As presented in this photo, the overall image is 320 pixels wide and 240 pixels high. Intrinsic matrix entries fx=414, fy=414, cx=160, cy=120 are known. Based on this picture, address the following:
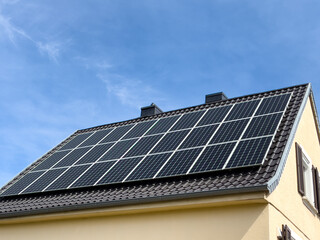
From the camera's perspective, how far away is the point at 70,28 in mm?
13164

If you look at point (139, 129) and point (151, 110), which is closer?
point (139, 129)

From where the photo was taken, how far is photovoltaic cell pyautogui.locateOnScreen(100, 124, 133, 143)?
13573 millimetres

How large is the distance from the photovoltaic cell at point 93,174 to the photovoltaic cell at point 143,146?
24.9 inches

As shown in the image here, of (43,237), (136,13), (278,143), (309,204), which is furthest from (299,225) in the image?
(136,13)

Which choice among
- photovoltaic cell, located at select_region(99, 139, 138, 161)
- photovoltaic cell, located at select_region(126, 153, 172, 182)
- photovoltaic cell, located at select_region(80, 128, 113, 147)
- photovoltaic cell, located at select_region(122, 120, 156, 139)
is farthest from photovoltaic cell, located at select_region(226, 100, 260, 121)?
photovoltaic cell, located at select_region(80, 128, 113, 147)

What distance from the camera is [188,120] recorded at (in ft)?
41.3

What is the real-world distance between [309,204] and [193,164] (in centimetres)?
349

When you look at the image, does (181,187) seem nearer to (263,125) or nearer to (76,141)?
(263,125)

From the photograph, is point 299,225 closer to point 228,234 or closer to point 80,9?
point 228,234

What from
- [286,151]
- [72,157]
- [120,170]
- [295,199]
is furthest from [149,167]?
[72,157]

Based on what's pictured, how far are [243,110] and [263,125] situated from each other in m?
1.66

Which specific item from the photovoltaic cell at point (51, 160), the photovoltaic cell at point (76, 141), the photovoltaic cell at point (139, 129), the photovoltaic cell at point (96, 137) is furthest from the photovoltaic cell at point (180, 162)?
the photovoltaic cell at point (76, 141)

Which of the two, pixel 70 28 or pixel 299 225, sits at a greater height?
pixel 70 28

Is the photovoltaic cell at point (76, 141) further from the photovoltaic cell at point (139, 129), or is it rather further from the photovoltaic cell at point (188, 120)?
the photovoltaic cell at point (188, 120)
